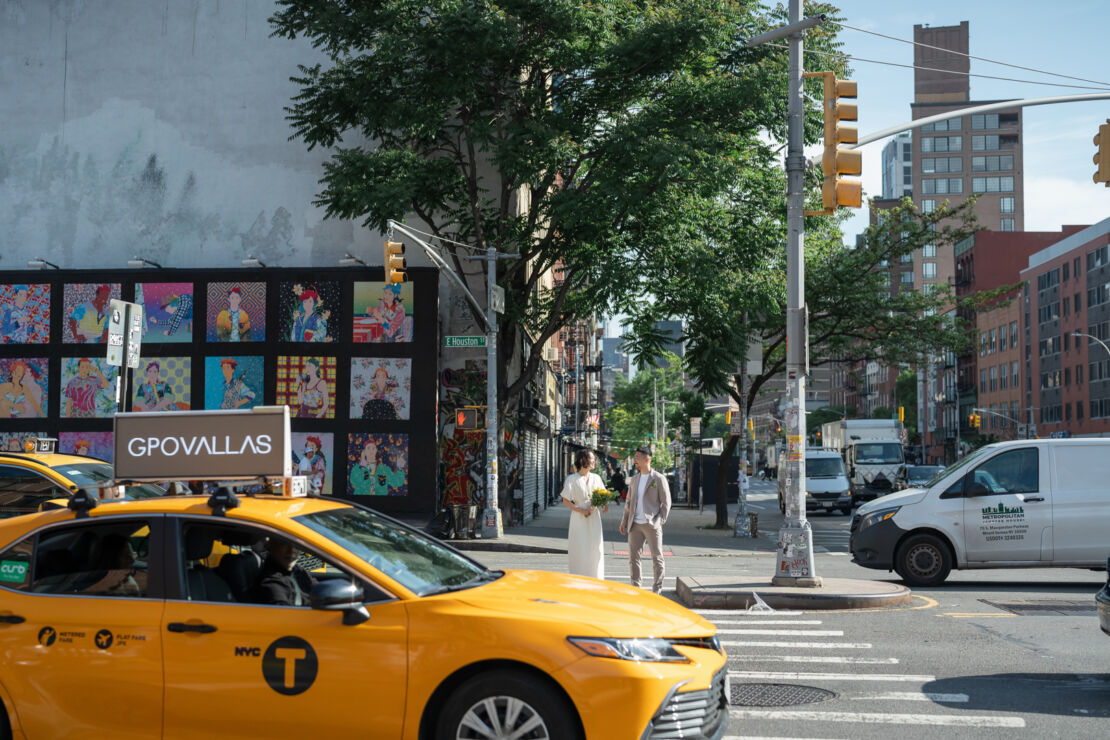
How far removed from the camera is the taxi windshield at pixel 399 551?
6.08m

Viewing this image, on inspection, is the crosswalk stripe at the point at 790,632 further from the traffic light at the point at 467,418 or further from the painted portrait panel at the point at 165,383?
the painted portrait panel at the point at 165,383

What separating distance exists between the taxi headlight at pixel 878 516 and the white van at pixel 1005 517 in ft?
0.06

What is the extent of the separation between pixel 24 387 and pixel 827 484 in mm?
27375

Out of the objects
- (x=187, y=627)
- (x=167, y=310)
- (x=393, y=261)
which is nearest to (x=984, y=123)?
(x=167, y=310)

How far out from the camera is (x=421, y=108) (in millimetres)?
25547

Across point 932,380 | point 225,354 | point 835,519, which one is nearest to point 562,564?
point 225,354

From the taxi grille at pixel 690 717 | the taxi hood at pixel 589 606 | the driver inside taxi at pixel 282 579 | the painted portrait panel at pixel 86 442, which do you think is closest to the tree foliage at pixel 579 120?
the painted portrait panel at pixel 86 442

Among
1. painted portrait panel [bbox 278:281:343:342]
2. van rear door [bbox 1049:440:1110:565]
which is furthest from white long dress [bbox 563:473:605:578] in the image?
painted portrait panel [bbox 278:281:343:342]

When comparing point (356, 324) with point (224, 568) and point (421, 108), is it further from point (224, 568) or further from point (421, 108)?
point (224, 568)

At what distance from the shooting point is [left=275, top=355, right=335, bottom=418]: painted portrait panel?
100ft

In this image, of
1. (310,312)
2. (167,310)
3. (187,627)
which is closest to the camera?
(187,627)

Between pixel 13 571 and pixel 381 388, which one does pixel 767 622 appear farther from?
pixel 381 388

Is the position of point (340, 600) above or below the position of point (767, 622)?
above

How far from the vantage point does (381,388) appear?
30.5 meters
